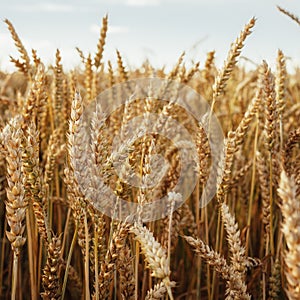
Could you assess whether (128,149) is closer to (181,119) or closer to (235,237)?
(235,237)

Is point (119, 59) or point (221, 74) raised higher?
point (119, 59)

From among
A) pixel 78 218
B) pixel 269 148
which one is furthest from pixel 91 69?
pixel 78 218

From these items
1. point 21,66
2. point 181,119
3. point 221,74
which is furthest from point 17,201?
point 181,119

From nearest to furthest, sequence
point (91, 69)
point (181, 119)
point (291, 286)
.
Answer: point (291, 286) < point (91, 69) < point (181, 119)

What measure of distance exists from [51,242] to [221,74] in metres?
0.58

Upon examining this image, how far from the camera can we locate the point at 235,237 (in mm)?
872

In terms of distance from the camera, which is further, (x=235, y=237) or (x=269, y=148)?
(x=269, y=148)

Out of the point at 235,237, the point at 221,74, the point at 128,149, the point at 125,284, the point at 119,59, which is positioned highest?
the point at 119,59

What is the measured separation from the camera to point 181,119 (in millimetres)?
2418

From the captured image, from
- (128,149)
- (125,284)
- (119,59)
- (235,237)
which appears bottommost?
(125,284)

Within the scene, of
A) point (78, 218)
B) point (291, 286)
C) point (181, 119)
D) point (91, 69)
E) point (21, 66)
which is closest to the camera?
point (291, 286)

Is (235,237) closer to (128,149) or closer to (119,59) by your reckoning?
(128,149)

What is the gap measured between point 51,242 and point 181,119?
1.63 m

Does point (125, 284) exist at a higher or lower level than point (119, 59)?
lower
